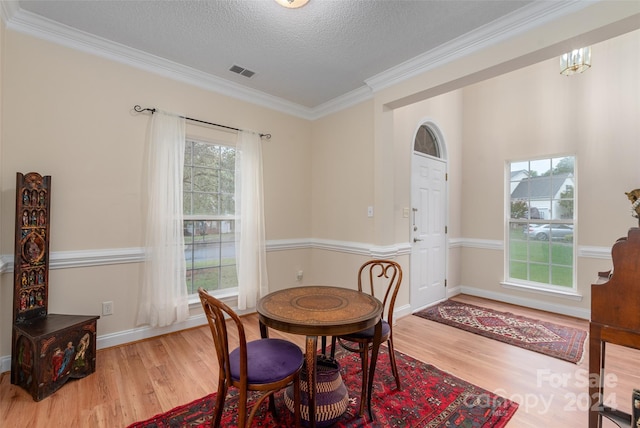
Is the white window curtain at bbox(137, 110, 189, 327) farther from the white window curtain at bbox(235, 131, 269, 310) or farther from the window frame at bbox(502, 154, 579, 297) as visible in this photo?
the window frame at bbox(502, 154, 579, 297)

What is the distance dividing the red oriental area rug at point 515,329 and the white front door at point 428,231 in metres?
0.24

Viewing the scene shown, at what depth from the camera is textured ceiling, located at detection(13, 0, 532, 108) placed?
2051 millimetres

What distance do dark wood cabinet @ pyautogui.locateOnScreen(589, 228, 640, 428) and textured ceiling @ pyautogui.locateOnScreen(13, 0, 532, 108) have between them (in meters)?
1.75

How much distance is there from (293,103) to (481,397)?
141 inches

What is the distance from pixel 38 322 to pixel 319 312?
209cm

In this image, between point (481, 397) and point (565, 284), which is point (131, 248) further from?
point (565, 284)

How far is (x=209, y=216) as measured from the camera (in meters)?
3.21

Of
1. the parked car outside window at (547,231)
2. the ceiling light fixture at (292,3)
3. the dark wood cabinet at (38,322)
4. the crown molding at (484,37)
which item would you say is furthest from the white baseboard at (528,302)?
the dark wood cabinet at (38,322)

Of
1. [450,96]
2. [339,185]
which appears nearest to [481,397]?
[339,185]

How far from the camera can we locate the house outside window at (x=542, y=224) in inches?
144

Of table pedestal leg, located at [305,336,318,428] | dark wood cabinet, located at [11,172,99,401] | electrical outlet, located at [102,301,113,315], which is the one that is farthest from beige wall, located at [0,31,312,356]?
table pedestal leg, located at [305,336,318,428]

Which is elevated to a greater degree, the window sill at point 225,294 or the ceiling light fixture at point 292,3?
the ceiling light fixture at point 292,3

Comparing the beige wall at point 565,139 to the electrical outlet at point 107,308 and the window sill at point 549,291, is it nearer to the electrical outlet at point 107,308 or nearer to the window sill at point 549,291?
the window sill at point 549,291

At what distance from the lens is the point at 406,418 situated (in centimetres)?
177
